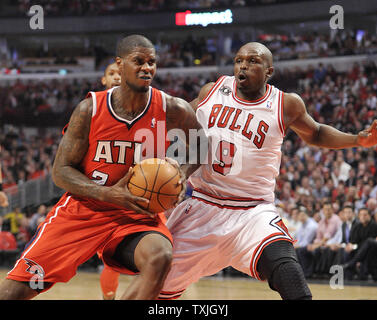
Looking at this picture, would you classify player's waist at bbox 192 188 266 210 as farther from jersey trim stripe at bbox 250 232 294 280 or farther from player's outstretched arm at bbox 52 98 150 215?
player's outstretched arm at bbox 52 98 150 215

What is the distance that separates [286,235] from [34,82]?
19.0 metres

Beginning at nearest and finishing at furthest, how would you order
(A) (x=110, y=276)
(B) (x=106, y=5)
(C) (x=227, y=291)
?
(A) (x=110, y=276) → (C) (x=227, y=291) → (B) (x=106, y=5)

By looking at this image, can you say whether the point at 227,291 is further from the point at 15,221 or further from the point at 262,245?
the point at 15,221

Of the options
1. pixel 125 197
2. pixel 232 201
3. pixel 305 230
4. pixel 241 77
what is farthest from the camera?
pixel 305 230

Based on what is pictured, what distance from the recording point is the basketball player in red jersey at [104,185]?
10.8 ft

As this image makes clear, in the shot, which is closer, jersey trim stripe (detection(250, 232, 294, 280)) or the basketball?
the basketball

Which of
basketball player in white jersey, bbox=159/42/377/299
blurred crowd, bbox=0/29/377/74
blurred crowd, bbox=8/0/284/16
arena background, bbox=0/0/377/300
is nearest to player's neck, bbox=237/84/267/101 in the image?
basketball player in white jersey, bbox=159/42/377/299

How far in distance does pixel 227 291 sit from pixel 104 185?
4651 mm

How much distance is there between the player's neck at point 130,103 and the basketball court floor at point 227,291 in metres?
3.87

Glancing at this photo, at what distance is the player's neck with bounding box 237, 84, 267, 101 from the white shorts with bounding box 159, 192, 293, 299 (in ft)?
2.68

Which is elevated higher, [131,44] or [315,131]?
[131,44]

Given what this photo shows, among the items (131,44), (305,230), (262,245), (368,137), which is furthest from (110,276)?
(305,230)

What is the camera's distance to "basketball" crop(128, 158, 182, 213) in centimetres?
323

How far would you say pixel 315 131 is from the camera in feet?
14.1
